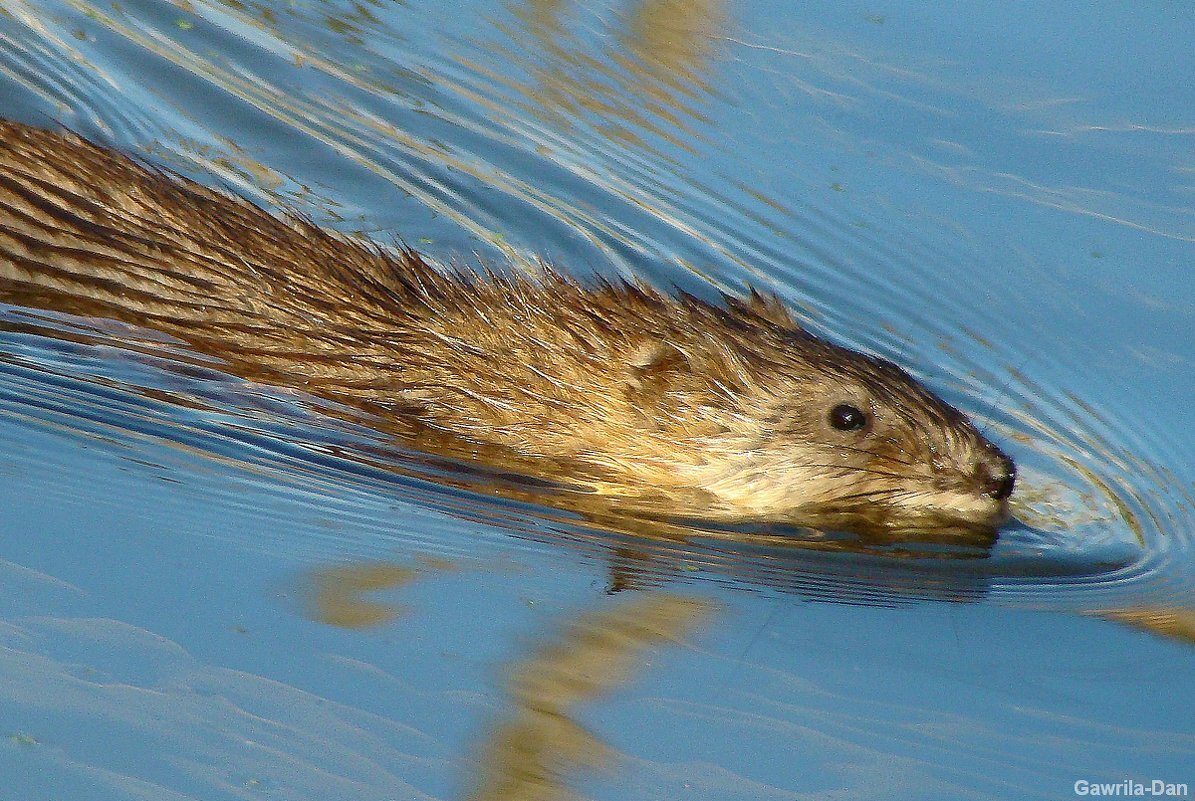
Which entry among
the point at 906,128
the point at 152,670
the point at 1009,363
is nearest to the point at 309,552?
the point at 152,670

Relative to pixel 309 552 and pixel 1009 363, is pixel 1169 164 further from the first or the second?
pixel 309 552

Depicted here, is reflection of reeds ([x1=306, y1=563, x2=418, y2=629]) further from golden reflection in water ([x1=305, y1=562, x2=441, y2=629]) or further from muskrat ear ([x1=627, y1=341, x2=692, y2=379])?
muskrat ear ([x1=627, y1=341, x2=692, y2=379])

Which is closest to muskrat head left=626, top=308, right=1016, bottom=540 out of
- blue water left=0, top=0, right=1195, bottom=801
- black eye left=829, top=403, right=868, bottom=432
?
black eye left=829, top=403, right=868, bottom=432

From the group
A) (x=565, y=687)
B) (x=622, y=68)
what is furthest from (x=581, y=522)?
(x=622, y=68)

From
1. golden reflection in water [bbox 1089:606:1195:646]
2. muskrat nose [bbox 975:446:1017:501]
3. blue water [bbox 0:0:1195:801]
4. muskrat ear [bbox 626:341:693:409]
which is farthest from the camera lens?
muskrat ear [bbox 626:341:693:409]

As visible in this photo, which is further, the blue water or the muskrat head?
the muskrat head

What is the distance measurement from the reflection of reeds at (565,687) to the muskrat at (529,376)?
0.77m

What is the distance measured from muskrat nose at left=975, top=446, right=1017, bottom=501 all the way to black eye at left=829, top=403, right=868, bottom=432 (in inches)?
14.0

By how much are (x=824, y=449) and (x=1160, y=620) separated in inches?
40.0

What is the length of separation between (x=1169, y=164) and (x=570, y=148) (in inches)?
92.8

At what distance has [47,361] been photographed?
4.51 m

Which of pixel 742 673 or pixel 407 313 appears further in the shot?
pixel 407 313

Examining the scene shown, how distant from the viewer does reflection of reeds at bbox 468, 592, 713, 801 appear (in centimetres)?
305

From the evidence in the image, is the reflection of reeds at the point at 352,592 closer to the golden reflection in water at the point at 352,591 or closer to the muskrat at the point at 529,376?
the golden reflection in water at the point at 352,591
